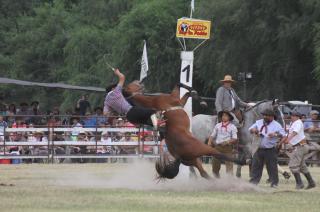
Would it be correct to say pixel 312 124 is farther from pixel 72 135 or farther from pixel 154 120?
pixel 154 120

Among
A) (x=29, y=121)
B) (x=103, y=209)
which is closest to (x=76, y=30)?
(x=29, y=121)

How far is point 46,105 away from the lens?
6125cm

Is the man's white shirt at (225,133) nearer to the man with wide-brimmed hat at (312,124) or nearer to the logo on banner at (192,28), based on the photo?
the logo on banner at (192,28)

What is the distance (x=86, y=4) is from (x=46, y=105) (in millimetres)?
7867

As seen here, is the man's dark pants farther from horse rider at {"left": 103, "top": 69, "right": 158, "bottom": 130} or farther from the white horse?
horse rider at {"left": 103, "top": 69, "right": 158, "bottom": 130}

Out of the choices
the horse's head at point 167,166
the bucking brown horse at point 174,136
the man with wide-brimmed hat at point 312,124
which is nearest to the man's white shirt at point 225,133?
the bucking brown horse at point 174,136

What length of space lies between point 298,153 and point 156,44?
3057 cm

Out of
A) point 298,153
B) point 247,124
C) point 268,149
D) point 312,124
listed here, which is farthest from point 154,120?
point 312,124

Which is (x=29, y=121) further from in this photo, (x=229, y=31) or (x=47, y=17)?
(x=47, y=17)

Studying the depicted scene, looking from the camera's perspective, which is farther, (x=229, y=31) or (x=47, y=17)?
(x=47, y=17)

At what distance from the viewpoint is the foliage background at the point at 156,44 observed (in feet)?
134

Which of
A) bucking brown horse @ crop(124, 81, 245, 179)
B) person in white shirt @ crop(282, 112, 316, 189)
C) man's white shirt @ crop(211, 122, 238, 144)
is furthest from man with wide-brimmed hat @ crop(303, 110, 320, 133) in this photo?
bucking brown horse @ crop(124, 81, 245, 179)

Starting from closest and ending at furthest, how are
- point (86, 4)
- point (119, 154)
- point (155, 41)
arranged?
point (119, 154)
point (155, 41)
point (86, 4)

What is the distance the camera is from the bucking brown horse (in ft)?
52.2
